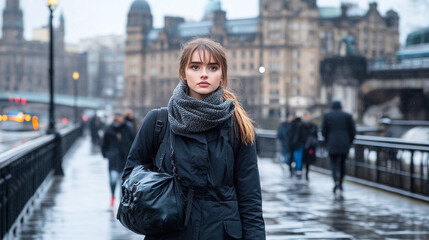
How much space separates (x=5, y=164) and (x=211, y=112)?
4.88 meters

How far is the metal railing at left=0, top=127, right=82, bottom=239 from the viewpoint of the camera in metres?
7.55

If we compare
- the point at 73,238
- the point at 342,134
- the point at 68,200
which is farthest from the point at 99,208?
the point at 342,134

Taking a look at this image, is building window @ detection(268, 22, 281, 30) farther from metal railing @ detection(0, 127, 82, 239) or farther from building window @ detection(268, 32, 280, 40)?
metal railing @ detection(0, 127, 82, 239)

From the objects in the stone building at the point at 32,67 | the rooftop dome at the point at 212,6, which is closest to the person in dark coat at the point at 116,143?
the rooftop dome at the point at 212,6

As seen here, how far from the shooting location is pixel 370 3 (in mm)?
118500

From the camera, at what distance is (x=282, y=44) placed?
116688mm

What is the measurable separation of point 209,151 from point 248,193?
0.99 feet

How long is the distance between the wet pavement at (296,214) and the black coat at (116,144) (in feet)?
2.63

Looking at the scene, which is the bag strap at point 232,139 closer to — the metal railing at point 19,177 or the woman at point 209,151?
the woman at point 209,151

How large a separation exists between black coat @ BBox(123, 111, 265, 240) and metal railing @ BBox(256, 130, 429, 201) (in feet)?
23.4

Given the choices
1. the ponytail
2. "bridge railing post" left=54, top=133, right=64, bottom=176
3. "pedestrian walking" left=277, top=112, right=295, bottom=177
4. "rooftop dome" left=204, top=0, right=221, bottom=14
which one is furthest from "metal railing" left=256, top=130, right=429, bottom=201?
"rooftop dome" left=204, top=0, right=221, bottom=14

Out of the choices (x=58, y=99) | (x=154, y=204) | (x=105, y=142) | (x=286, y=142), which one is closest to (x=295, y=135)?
(x=286, y=142)

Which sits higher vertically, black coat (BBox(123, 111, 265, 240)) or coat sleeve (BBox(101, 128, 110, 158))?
black coat (BBox(123, 111, 265, 240))

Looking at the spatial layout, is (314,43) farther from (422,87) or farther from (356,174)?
Answer: (356,174)
